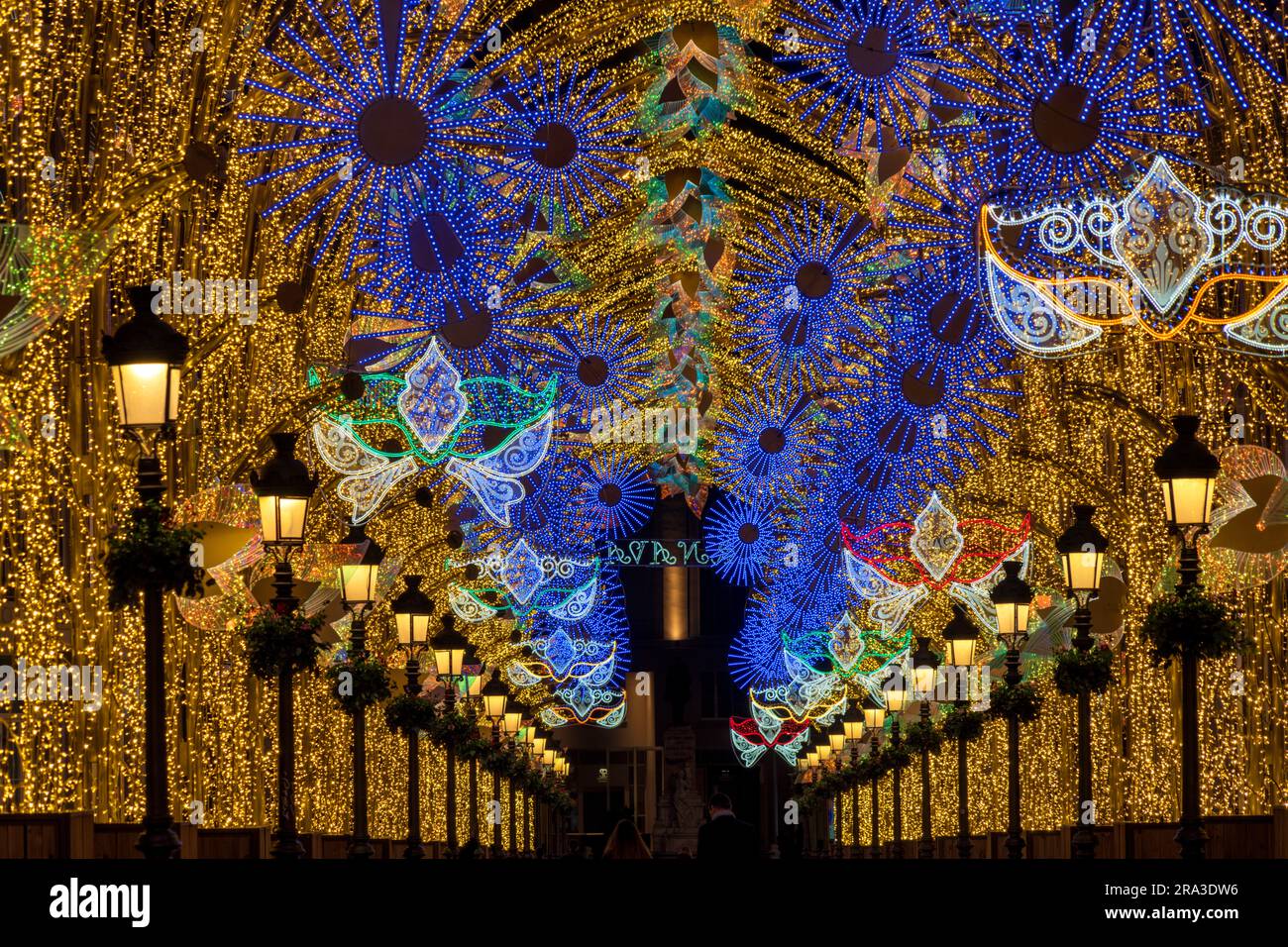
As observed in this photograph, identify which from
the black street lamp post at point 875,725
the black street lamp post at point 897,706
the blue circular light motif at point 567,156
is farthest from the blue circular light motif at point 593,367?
the black street lamp post at point 875,725

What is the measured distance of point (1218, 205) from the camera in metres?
15.6

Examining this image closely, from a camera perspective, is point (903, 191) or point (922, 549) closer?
point (903, 191)

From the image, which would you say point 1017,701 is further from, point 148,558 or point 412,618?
point 148,558

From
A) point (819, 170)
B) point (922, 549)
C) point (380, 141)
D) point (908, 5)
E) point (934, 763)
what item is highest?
point (819, 170)

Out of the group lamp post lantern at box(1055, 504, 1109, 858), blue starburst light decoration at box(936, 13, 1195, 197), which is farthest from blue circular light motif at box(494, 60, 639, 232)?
blue starburst light decoration at box(936, 13, 1195, 197)

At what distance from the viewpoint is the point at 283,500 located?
637 inches

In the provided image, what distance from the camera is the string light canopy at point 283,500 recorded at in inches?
637

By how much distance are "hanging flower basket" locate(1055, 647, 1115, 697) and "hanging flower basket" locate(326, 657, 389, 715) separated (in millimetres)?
7132

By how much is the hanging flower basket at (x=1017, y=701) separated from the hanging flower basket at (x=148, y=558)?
510 inches

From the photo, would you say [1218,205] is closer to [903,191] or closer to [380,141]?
[380,141]

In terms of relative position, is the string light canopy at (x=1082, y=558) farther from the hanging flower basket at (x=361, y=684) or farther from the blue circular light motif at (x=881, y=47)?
the hanging flower basket at (x=361, y=684)
